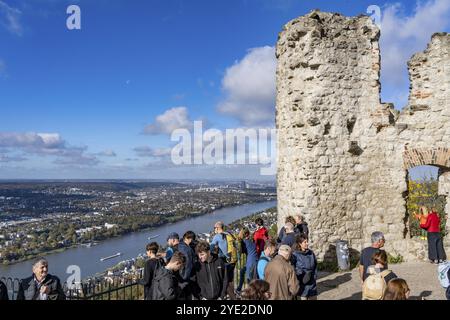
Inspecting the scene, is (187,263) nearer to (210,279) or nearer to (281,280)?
(210,279)

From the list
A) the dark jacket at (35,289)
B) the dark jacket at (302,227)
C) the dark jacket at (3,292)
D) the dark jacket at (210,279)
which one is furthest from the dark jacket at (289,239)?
the dark jacket at (3,292)

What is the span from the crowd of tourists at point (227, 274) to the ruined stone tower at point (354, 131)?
279 cm

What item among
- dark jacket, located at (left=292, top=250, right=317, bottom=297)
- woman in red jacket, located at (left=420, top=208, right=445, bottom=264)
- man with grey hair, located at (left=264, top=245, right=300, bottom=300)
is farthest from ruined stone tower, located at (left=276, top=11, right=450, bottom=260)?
man with grey hair, located at (left=264, top=245, right=300, bottom=300)

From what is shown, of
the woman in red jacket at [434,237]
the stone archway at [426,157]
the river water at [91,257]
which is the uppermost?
the stone archway at [426,157]

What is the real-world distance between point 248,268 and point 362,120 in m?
5.25

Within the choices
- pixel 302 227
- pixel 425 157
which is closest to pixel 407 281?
pixel 302 227

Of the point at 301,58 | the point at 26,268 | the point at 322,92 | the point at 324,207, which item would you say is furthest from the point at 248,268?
the point at 26,268

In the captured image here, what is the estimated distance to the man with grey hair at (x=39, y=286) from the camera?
4.64 metres

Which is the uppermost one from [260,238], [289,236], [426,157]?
[426,157]

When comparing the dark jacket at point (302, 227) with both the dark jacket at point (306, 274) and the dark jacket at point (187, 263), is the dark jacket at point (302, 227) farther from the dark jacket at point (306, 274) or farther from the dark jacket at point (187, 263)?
the dark jacket at point (187, 263)

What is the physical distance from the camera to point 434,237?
28.8 feet

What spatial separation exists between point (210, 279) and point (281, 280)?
118cm

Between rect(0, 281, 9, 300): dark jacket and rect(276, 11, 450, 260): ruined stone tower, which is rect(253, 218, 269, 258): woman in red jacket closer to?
rect(276, 11, 450, 260): ruined stone tower

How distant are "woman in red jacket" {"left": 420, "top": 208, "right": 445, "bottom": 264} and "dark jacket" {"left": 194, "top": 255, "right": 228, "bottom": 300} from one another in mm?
5917
